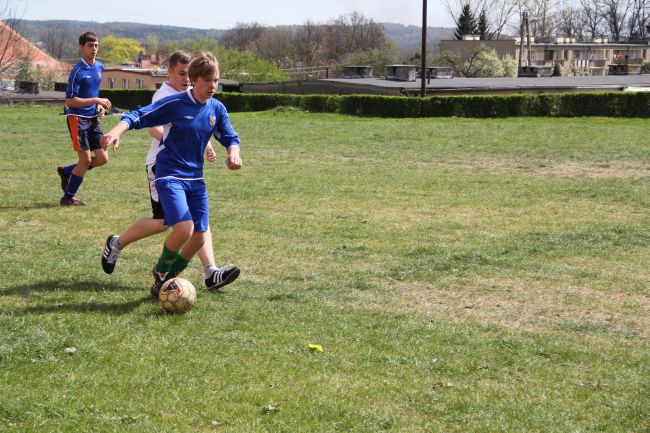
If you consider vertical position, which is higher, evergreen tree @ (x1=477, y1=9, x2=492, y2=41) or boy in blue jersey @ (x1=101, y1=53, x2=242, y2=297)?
evergreen tree @ (x1=477, y1=9, x2=492, y2=41)

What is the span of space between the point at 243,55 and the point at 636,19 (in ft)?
234

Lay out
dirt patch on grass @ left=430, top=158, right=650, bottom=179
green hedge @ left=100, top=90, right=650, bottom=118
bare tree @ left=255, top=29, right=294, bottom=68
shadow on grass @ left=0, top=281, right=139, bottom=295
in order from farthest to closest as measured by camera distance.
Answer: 1. bare tree @ left=255, top=29, right=294, bottom=68
2. green hedge @ left=100, top=90, right=650, bottom=118
3. dirt patch on grass @ left=430, top=158, right=650, bottom=179
4. shadow on grass @ left=0, top=281, right=139, bottom=295

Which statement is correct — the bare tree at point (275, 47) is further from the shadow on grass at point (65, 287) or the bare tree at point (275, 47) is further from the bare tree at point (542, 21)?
the shadow on grass at point (65, 287)

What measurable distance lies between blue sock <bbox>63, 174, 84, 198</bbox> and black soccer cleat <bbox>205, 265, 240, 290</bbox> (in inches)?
216

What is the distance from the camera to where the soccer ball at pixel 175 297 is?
21.5 feet

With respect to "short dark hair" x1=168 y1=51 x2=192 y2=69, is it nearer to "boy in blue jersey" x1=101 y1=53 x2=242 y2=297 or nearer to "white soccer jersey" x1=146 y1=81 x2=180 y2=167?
"white soccer jersey" x1=146 y1=81 x2=180 y2=167

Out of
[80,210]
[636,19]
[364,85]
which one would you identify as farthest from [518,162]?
[636,19]

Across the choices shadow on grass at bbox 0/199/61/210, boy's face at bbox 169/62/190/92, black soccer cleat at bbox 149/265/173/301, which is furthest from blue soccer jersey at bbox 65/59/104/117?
black soccer cleat at bbox 149/265/173/301

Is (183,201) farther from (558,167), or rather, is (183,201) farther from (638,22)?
(638,22)

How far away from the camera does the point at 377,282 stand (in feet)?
26.0

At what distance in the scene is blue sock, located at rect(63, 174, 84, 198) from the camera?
12057mm

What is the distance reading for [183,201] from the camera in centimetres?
693

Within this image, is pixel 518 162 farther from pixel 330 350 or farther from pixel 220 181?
pixel 330 350

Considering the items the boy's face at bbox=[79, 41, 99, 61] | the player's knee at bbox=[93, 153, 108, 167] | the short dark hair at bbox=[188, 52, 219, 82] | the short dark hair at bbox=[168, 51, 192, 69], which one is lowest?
the player's knee at bbox=[93, 153, 108, 167]
